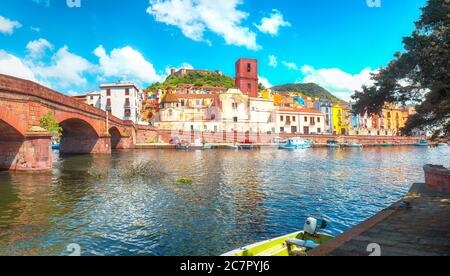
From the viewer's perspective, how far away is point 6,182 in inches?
816

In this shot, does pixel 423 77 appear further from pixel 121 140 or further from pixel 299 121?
pixel 299 121

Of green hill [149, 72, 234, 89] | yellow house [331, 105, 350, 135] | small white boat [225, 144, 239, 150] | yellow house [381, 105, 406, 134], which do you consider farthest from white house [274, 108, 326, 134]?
green hill [149, 72, 234, 89]

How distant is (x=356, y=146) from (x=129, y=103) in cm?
6643

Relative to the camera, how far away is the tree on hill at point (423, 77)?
1153 centimetres

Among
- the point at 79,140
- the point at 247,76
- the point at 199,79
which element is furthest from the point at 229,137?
the point at 199,79

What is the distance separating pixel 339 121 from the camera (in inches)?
4491

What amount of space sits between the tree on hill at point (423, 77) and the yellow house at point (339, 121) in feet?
336

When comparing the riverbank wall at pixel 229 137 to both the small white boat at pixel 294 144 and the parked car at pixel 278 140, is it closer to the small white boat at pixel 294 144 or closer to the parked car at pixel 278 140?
the parked car at pixel 278 140

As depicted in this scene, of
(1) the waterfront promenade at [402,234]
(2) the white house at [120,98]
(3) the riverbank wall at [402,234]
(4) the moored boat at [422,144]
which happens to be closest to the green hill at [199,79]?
(2) the white house at [120,98]

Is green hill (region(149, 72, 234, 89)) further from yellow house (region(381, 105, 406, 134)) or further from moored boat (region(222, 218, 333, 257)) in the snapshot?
moored boat (region(222, 218, 333, 257))

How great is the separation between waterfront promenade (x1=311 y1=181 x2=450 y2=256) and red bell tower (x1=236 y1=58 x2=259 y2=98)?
9060 cm

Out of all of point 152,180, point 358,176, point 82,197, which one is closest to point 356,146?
point 358,176

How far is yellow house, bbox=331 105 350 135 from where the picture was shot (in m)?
113

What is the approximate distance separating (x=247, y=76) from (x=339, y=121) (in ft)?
133
